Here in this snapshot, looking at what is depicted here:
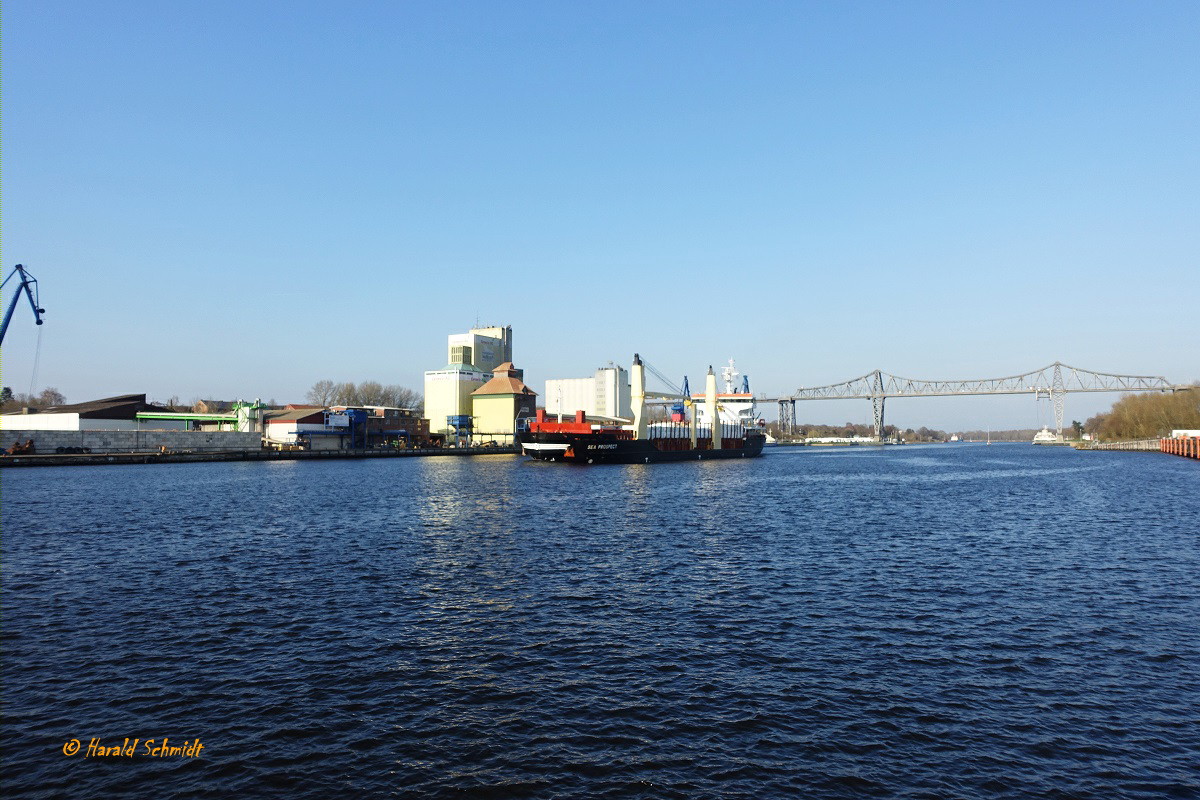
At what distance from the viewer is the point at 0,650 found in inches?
615

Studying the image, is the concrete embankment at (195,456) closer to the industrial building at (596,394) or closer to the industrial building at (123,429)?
the industrial building at (123,429)

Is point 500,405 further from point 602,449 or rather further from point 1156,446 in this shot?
point 1156,446

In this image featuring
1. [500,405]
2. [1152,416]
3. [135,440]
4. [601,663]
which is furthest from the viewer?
[500,405]

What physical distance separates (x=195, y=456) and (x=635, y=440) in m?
66.8

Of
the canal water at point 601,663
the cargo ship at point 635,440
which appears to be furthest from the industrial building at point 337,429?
the canal water at point 601,663

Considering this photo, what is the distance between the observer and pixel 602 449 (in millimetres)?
97750

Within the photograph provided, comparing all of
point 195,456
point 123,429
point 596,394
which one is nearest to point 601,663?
point 195,456

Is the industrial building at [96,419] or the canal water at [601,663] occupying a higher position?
the industrial building at [96,419]

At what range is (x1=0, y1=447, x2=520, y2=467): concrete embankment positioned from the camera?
8669cm

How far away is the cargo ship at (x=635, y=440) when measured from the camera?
97.9m

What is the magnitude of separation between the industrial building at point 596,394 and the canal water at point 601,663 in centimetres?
13974

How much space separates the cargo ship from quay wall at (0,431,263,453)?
5149 centimetres

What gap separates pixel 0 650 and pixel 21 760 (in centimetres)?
706

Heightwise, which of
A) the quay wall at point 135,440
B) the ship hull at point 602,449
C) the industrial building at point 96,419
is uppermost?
the industrial building at point 96,419
